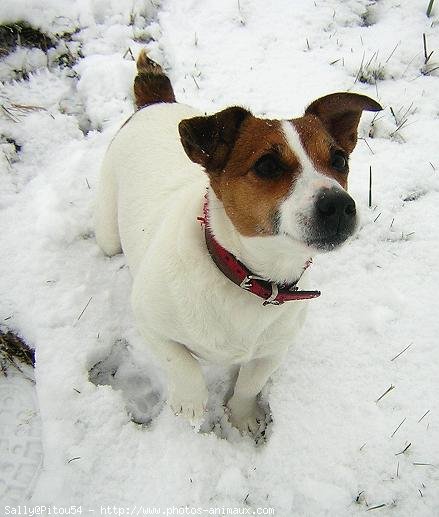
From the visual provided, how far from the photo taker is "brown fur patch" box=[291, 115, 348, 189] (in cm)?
188

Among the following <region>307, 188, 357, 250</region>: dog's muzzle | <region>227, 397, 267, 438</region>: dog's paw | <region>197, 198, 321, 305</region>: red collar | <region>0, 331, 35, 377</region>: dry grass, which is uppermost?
<region>307, 188, 357, 250</region>: dog's muzzle

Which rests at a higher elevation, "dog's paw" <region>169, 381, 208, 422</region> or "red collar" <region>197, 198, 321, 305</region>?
"red collar" <region>197, 198, 321, 305</region>

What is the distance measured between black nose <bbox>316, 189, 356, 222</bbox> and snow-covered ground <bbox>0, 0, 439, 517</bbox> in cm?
144

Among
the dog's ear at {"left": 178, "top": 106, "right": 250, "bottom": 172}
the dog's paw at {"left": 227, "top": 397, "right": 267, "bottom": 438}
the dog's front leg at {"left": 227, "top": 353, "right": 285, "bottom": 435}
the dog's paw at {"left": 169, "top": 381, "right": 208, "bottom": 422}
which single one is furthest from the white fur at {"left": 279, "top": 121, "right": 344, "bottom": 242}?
the dog's paw at {"left": 227, "top": 397, "right": 267, "bottom": 438}

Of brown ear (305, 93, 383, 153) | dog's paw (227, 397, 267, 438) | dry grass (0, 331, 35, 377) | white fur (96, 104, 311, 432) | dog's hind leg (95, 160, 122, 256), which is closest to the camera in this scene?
white fur (96, 104, 311, 432)

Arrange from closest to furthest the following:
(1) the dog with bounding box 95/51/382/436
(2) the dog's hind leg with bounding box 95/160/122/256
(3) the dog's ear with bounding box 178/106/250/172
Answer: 1. (1) the dog with bounding box 95/51/382/436
2. (3) the dog's ear with bounding box 178/106/250/172
3. (2) the dog's hind leg with bounding box 95/160/122/256

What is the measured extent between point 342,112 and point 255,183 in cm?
65

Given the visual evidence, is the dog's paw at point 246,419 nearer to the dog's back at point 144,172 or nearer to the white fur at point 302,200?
the dog's back at point 144,172

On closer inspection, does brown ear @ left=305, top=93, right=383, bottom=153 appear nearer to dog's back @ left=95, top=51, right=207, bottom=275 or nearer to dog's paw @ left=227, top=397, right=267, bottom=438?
dog's back @ left=95, top=51, right=207, bottom=275

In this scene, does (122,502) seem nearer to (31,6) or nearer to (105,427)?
(105,427)

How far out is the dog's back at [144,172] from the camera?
2576mm

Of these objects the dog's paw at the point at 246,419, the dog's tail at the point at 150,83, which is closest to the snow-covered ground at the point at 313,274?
the dog's paw at the point at 246,419

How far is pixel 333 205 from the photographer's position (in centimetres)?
168

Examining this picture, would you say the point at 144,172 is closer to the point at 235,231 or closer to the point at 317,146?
the point at 235,231
